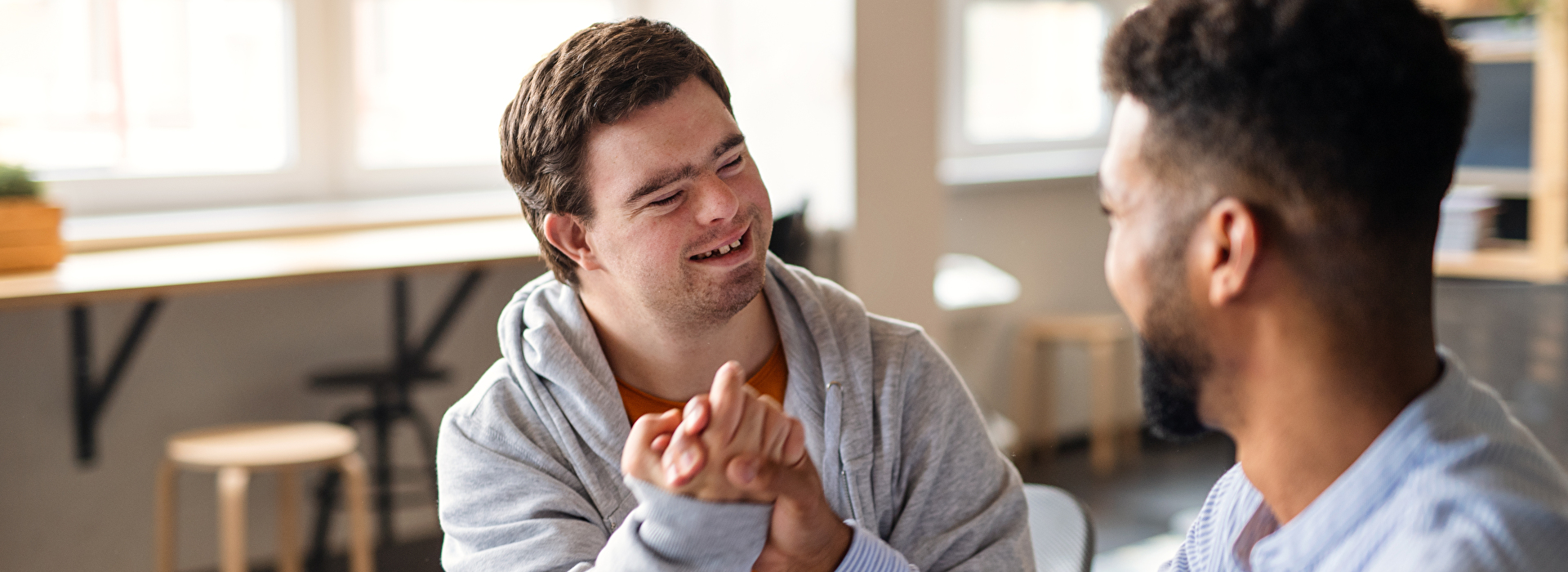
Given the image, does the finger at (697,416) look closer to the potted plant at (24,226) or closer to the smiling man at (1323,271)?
the smiling man at (1323,271)

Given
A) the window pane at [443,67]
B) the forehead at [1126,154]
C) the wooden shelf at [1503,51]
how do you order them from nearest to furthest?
1. the forehead at [1126,154]
2. the wooden shelf at [1503,51]
3. the window pane at [443,67]

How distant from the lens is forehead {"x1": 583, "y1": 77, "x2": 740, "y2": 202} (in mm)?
1161

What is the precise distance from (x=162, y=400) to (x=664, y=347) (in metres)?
2.11

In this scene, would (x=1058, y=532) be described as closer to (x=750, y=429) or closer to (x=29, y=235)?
(x=750, y=429)

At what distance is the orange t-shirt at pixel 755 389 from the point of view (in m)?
1.26

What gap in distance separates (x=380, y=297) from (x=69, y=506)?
80cm

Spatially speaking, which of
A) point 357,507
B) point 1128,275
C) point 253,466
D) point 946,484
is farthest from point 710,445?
point 357,507

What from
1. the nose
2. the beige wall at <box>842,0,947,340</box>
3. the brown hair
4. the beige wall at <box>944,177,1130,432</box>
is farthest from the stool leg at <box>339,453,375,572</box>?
the beige wall at <box>944,177,1130,432</box>

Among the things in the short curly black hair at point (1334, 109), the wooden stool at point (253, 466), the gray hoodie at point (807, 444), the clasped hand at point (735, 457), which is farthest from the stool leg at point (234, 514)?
the short curly black hair at point (1334, 109)

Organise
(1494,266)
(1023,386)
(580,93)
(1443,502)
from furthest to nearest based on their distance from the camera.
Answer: (1023,386) → (1494,266) → (580,93) → (1443,502)

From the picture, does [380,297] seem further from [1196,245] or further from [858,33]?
[1196,245]

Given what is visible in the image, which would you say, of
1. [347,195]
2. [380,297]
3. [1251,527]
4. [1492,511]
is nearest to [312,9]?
[347,195]

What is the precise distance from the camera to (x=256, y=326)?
302 cm

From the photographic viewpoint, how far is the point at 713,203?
1164mm
